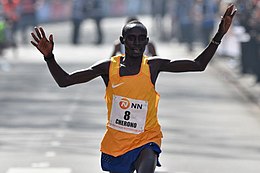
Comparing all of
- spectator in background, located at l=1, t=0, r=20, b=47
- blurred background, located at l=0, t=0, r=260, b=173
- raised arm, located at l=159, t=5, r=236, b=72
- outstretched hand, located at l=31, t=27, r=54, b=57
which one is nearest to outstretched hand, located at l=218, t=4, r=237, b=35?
raised arm, located at l=159, t=5, r=236, b=72

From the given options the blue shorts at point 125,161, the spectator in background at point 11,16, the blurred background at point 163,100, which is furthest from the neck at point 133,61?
the spectator in background at point 11,16

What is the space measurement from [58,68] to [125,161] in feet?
3.01

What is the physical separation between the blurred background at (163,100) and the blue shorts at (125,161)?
4658 millimetres

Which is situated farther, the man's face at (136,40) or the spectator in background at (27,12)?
the spectator in background at (27,12)

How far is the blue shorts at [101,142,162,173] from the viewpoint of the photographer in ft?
32.9

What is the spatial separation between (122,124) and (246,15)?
17.6 meters

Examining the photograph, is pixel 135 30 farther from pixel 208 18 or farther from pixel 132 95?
pixel 208 18

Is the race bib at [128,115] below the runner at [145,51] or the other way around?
the other way around

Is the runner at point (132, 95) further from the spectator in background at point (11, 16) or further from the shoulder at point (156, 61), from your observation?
the spectator in background at point (11, 16)

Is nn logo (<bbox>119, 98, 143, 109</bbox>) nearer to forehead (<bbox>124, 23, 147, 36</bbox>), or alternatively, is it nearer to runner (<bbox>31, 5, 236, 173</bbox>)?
runner (<bbox>31, 5, 236, 173</bbox>)

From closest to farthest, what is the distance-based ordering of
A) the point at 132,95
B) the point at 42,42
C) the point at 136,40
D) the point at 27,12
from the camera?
the point at 42,42 < the point at 136,40 < the point at 132,95 < the point at 27,12

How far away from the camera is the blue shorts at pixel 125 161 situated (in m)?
10.0

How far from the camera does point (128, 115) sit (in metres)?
10.1

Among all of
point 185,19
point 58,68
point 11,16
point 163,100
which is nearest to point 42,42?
point 58,68
